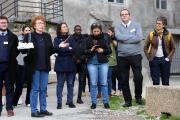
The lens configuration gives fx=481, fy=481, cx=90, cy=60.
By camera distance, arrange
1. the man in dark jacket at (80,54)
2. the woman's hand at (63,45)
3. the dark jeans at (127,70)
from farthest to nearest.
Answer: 1. the man in dark jacket at (80,54)
2. the dark jeans at (127,70)
3. the woman's hand at (63,45)

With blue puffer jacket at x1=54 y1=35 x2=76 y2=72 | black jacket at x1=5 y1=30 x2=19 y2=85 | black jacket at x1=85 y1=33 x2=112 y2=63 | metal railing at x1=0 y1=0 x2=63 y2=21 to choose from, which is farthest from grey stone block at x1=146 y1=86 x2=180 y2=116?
metal railing at x1=0 y1=0 x2=63 y2=21

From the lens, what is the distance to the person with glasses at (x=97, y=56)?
1006cm

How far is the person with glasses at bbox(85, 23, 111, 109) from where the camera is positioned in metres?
10.1

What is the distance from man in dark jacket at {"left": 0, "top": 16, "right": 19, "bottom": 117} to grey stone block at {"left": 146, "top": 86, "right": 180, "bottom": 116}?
2.68m

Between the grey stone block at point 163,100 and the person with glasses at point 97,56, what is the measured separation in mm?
1319

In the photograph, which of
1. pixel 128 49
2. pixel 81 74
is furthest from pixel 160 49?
pixel 81 74

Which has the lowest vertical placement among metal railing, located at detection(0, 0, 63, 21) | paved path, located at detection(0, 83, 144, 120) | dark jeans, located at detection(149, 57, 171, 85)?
paved path, located at detection(0, 83, 144, 120)

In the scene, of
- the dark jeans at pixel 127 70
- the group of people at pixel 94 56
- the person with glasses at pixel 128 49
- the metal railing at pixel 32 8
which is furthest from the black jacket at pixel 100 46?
the metal railing at pixel 32 8

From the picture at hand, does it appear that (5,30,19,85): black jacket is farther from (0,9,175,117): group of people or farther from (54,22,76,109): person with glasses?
(54,22,76,109): person with glasses

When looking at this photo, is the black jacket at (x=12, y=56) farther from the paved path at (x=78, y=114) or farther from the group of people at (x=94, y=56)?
the paved path at (x=78, y=114)

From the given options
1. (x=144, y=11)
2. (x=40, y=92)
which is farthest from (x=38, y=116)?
(x=144, y=11)

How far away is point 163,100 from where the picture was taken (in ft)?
29.0

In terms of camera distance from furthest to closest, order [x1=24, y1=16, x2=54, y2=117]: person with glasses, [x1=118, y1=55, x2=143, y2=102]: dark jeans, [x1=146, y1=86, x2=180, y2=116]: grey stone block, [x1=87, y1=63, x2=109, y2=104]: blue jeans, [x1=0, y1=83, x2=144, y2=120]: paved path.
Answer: [x1=118, y1=55, x2=143, y2=102]: dark jeans
[x1=87, y1=63, x2=109, y2=104]: blue jeans
[x1=24, y1=16, x2=54, y2=117]: person with glasses
[x1=0, y1=83, x2=144, y2=120]: paved path
[x1=146, y1=86, x2=180, y2=116]: grey stone block

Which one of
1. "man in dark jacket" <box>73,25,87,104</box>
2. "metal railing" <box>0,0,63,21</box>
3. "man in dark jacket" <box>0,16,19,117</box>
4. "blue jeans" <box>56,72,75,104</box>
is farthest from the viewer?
"metal railing" <box>0,0,63,21</box>
